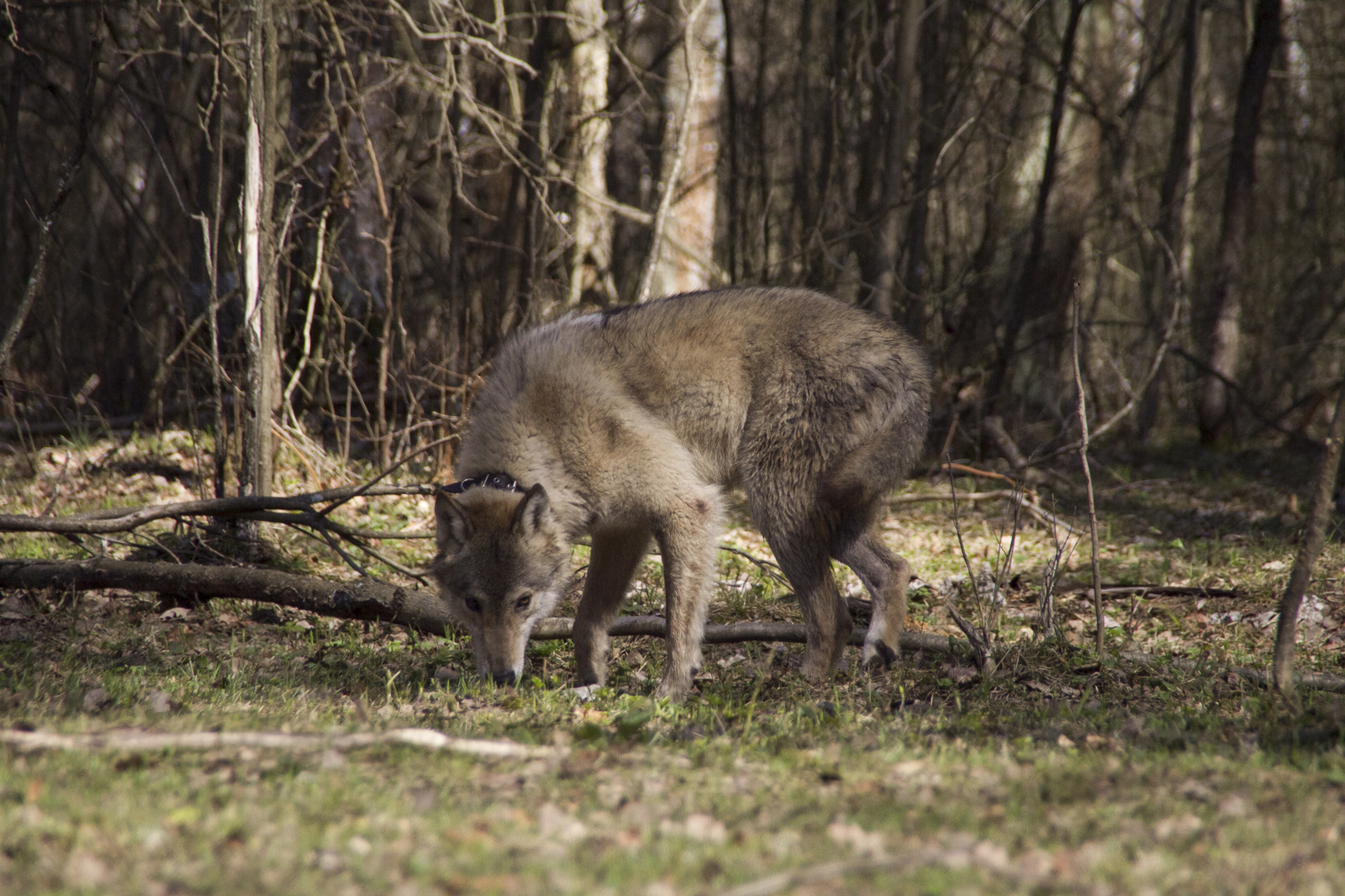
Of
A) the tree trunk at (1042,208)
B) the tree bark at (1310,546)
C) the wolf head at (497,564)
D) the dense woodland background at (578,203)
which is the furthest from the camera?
the tree trunk at (1042,208)

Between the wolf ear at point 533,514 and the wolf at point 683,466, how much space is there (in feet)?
0.03

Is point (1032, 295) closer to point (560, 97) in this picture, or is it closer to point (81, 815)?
point (560, 97)

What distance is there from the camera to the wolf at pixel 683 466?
4961mm

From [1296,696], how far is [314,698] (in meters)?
4.18

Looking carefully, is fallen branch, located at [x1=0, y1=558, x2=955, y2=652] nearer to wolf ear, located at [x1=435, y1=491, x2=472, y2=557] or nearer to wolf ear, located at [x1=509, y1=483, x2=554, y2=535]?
wolf ear, located at [x1=435, y1=491, x2=472, y2=557]

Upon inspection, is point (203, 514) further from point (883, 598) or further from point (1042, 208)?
point (1042, 208)

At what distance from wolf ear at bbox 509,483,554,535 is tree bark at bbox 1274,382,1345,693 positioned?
3.24 m

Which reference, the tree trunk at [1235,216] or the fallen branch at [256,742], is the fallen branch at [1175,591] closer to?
the fallen branch at [256,742]

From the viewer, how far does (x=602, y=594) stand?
5.30m

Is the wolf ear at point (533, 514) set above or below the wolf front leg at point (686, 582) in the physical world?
above

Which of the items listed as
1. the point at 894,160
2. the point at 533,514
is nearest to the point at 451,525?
the point at 533,514

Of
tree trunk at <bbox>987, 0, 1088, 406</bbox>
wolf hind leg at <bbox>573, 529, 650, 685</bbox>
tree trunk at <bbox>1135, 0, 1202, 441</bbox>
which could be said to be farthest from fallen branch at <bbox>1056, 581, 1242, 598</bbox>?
tree trunk at <bbox>1135, 0, 1202, 441</bbox>

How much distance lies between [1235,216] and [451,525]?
9886 millimetres

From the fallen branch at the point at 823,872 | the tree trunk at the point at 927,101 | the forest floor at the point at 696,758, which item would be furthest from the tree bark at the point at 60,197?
the tree trunk at the point at 927,101
